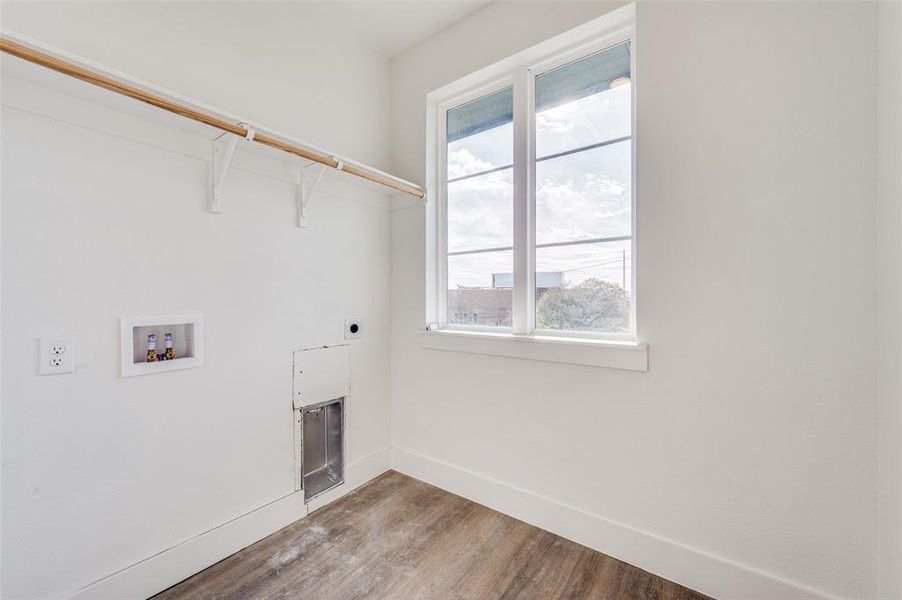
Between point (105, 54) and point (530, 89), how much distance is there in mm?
1815

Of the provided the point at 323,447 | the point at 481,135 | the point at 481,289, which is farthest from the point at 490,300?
the point at 323,447

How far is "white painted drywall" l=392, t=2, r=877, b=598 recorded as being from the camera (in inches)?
46.2

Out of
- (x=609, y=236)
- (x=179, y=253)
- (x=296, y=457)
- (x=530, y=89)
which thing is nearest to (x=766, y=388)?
(x=609, y=236)

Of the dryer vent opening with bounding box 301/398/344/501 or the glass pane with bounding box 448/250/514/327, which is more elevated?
the glass pane with bounding box 448/250/514/327

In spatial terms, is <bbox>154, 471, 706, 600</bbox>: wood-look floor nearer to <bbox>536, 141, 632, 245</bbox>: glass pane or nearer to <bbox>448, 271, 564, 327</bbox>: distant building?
<bbox>448, 271, 564, 327</bbox>: distant building

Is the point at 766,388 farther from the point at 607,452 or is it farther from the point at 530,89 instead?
the point at 530,89

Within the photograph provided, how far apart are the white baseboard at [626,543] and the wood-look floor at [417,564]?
0.14 feet

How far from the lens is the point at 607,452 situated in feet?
5.34

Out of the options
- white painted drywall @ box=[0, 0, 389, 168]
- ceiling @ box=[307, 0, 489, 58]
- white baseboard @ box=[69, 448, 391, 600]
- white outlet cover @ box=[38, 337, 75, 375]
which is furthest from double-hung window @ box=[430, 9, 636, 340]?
white outlet cover @ box=[38, 337, 75, 375]

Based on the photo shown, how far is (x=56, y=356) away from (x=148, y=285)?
0.34 m

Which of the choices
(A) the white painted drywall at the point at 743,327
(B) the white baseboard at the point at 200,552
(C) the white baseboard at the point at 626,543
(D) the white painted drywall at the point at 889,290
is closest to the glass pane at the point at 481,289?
(A) the white painted drywall at the point at 743,327

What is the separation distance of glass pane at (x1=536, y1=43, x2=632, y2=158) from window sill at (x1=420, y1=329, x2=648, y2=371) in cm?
97

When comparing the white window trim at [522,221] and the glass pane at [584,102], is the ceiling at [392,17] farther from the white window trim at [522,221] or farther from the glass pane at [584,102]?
the glass pane at [584,102]

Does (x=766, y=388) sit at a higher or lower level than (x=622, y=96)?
lower
